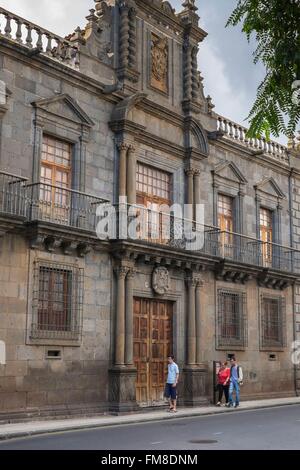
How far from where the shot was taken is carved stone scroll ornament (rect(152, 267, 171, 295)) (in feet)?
68.5

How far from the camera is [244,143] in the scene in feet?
86.8

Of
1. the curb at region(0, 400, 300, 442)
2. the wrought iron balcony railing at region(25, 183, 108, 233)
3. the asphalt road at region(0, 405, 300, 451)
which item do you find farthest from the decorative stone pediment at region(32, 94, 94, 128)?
the asphalt road at region(0, 405, 300, 451)

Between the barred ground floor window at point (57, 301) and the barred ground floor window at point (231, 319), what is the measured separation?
6.79 metres

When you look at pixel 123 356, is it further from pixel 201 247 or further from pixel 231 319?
pixel 231 319

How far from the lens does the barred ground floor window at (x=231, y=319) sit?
77.4 ft

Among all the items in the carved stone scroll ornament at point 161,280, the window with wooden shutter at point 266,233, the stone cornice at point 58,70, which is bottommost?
the carved stone scroll ornament at point 161,280

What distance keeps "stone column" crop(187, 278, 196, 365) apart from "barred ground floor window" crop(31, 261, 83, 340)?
4856 millimetres

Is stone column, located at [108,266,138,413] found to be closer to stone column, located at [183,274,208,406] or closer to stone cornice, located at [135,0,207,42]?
stone column, located at [183,274,208,406]

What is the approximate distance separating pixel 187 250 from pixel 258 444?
9.95m

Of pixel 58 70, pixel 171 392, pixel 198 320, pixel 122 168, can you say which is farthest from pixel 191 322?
pixel 58 70

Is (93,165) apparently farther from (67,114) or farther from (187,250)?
(187,250)

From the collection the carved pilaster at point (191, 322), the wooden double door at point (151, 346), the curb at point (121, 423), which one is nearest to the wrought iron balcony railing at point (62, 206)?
the wooden double door at point (151, 346)

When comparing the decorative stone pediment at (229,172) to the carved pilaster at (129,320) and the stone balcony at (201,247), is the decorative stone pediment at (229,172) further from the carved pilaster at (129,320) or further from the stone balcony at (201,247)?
the carved pilaster at (129,320)

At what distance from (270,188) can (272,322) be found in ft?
17.9
